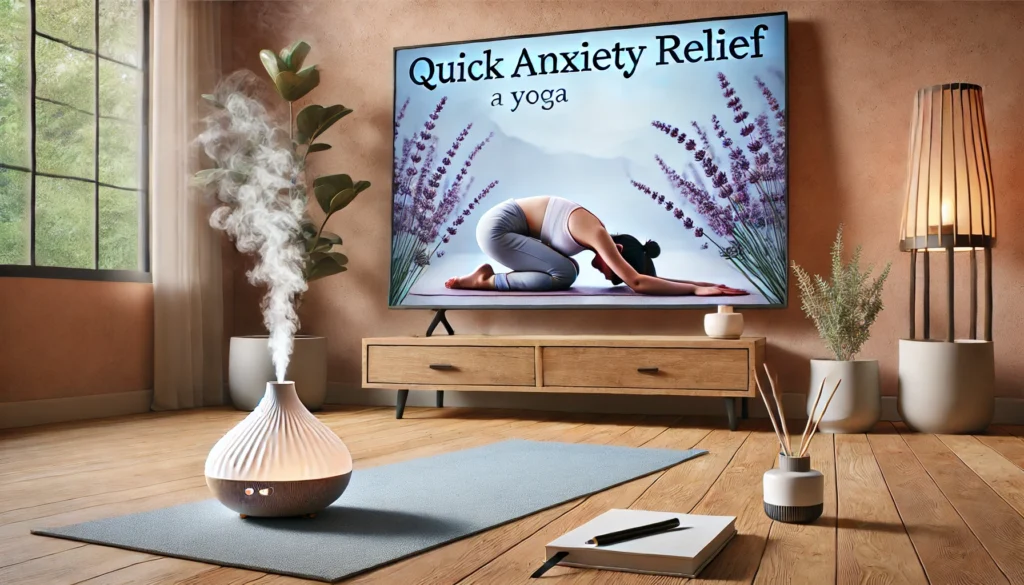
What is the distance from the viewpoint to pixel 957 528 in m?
1.83

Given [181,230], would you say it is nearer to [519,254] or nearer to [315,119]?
[315,119]

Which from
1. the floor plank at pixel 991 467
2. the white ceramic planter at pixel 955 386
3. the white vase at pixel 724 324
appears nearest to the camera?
the floor plank at pixel 991 467

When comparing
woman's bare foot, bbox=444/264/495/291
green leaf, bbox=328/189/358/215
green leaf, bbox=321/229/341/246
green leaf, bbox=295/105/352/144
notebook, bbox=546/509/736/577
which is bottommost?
notebook, bbox=546/509/736/577

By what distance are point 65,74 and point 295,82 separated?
3.24 feet

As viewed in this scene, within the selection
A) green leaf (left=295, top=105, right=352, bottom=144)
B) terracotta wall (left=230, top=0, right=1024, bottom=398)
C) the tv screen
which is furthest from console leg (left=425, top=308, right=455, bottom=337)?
green leaf (left=295, top=105, right=352, bottom=144)

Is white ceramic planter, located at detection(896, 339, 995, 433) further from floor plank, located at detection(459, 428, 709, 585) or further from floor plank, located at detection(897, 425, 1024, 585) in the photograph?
floor plank, located at detection(459, 428, 709, 585)

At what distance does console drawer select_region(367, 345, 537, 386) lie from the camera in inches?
148

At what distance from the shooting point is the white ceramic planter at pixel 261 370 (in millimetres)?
4102

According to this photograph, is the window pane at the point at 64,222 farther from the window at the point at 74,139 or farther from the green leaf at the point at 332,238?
the green leaf at the point at 332,238

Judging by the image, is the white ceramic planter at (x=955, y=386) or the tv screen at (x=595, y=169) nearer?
the white ceramic planter at (x=955, y=386)

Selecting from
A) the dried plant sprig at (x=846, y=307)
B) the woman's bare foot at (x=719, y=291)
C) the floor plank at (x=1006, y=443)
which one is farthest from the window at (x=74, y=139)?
the floor plank at (x=1006, y=443)

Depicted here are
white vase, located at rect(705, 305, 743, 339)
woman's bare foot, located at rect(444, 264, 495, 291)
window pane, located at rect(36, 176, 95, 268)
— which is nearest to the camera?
white vase, located at rect(705, 305, 743, 339)

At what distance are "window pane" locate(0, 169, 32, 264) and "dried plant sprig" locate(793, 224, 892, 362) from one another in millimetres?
3172

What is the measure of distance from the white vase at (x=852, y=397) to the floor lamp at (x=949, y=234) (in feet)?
0.61
